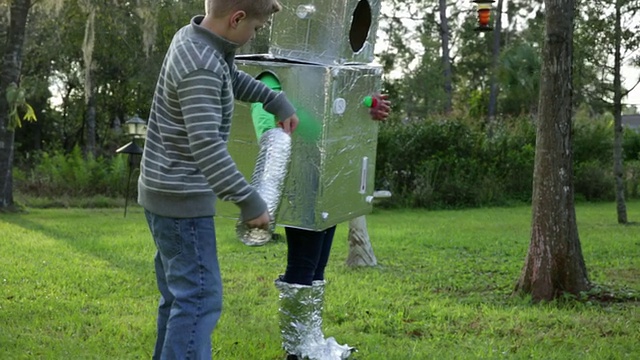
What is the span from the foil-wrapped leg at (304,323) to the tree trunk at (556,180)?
2109 millimetres

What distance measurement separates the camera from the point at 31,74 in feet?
67.7

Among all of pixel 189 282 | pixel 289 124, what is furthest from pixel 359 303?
pixel 189 282

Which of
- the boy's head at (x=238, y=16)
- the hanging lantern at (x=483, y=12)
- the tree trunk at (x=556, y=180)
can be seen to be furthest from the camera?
the hanging lantern at (x=483, y=12)

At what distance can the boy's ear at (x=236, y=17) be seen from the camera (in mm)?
2512

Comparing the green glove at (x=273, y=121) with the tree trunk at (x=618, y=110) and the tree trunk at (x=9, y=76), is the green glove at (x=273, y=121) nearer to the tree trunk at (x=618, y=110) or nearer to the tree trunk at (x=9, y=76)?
the tree trunk at (x=618, y=110)

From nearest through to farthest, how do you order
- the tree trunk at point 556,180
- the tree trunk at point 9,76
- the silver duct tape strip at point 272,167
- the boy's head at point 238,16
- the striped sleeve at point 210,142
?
the striped sleeve at point 210,142
the boy's head at point 238,16
the silver duct tape strip at point 272,167
the tree trunk at point 556,180
the tree trunk at point 9,76

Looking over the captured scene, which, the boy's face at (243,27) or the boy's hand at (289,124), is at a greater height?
the boy's face at (243,27)

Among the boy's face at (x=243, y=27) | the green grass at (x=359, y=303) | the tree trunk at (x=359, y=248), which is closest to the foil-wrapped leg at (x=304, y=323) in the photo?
the green grass at (x=359, y=303)

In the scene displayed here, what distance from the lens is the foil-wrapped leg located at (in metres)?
3.51

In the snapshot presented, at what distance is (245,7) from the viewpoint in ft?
8.18

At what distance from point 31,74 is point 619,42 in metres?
14.8

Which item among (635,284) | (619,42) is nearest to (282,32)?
(635,284)

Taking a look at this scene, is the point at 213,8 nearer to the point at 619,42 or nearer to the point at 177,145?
the point at 177,145

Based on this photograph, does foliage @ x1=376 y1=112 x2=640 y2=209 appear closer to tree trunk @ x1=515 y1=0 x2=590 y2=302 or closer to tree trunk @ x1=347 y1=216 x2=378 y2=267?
tree trunk @ x1=347 y1=216 x2=378 y2=267
